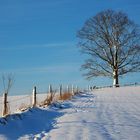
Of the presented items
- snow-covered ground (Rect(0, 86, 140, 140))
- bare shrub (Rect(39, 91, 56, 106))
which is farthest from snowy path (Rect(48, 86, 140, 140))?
bare shrub (Rect(39, 91, 56, 106))

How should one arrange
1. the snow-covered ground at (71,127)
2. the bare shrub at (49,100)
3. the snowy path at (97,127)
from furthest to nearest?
the bare shrub at (49,100) < the snow-covered ground at (71,127) < the snowy path at (97,127)

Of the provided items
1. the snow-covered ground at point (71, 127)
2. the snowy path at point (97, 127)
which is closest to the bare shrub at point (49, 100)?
the snow-covered ground at point (71, 127)

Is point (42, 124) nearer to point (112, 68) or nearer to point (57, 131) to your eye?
point (57, 131)

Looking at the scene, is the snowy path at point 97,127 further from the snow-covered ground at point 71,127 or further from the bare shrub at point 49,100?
the bare shrub at point 49,100

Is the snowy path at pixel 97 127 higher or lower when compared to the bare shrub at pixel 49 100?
lower

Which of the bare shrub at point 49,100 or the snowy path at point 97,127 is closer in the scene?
the snowy path at point 97,127

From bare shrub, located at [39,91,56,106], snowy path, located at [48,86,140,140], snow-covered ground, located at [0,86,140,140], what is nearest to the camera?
snowy path, located at [48,86,140,140]

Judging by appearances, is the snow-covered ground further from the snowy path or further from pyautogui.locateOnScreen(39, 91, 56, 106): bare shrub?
pyautogui.locateOnScreen(39, 91, 56, 106): bare shrub

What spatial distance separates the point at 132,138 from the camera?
11828 mm

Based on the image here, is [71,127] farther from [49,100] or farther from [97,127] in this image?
[49,100]

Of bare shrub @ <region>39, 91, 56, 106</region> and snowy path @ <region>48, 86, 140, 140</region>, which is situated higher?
bare shrub @ <region>39, 91, 56, 106</region>

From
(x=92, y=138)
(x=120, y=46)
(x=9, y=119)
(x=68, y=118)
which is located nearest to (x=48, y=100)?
(x=68, y=118)

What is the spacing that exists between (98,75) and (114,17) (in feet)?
21.9

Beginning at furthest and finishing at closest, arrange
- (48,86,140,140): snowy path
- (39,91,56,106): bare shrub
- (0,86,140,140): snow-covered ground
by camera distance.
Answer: (39,91,56,106): bare shrub, (0,86,140,140): snow-covered ground, (48,86,140,140): snowy path
